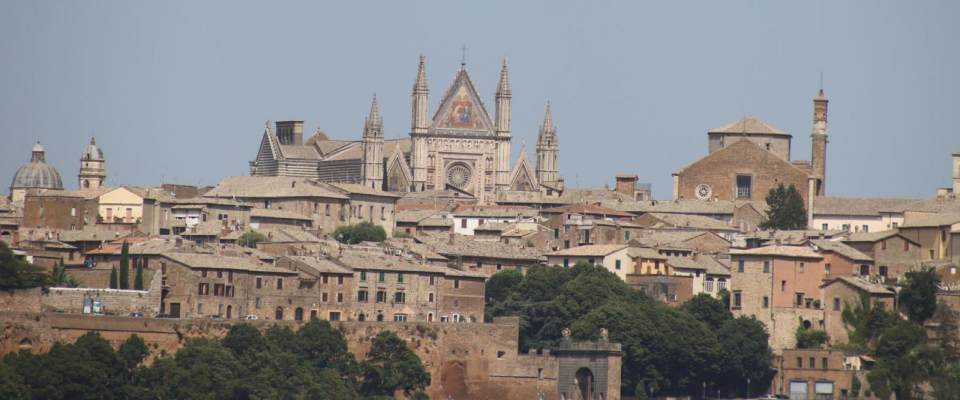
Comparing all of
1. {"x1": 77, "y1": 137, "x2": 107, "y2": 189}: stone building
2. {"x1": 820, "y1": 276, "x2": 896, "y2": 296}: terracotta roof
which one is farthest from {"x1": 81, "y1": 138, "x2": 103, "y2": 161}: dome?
{"x1": 820, "y1": 276, "x2": 896, "y2": 296}: terracotta roof

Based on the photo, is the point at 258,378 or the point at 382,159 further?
the point at 382,159

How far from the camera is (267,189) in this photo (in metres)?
Answer: 135

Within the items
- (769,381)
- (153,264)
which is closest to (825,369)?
(769,381)

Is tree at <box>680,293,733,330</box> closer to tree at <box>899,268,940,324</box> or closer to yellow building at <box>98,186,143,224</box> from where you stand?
tree at <box>899,268,940,324</box>

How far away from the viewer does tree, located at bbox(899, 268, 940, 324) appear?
10400cm

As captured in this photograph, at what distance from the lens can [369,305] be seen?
106 metres

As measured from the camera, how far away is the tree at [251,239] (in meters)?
116

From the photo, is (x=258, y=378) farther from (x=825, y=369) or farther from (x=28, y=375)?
(x=825, y=369)

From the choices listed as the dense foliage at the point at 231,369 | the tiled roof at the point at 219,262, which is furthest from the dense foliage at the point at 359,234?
the dense foliage at the point at 231,369

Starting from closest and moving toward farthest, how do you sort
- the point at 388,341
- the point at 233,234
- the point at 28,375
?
the point at 28,375
the point at 388,341
the point at 233,234

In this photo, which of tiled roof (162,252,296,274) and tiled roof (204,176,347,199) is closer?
tiled roof (162,252,296,274)

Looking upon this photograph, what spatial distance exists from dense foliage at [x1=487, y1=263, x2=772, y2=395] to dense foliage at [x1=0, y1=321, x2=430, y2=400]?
686 centimetres

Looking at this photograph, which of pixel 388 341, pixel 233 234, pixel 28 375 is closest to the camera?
pixel 28 375

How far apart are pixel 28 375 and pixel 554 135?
262ft
